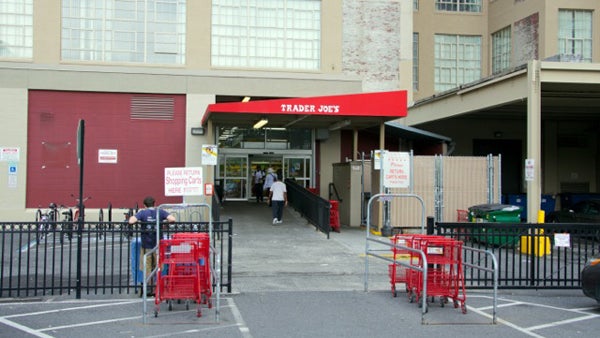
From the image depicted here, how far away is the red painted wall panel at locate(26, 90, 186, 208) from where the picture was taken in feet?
74.5

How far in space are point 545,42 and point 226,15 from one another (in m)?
15.7

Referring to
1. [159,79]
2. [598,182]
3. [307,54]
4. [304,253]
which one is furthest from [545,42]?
[304,253]

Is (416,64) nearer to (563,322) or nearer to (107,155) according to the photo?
(107,155)

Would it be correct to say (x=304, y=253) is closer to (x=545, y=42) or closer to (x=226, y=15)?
(x=226, y=15)

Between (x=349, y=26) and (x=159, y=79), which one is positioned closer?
(x=159, y=79)

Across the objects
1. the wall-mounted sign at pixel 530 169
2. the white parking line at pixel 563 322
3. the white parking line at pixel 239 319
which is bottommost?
the white parking line at pixel 563 322

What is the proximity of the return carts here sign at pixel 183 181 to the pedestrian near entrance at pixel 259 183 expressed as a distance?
54.1 feet

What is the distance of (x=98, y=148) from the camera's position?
23.0 metres

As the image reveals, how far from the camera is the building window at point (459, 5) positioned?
3309 cm

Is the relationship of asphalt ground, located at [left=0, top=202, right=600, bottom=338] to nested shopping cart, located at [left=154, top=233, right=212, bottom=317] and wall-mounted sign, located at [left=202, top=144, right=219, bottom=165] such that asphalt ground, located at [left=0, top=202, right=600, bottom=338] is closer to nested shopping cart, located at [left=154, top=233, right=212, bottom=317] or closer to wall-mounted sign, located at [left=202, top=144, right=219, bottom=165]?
nested shopping cart, located at [left=154, top=233, right=212, bottom=317]

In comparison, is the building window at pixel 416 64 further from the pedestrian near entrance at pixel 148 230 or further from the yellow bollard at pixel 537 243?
the pedestrian near entrance at pixel 148 230

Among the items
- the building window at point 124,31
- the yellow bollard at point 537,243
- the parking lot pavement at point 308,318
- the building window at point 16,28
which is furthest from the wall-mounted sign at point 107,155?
the yellow bollard at point 537,243

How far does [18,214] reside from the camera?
2241 centimetres

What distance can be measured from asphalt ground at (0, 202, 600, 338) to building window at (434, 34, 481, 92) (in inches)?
873
